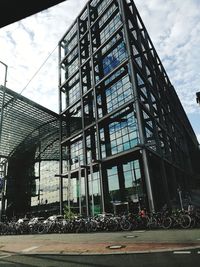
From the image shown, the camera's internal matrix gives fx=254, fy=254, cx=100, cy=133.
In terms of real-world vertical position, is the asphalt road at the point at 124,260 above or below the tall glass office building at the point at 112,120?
below

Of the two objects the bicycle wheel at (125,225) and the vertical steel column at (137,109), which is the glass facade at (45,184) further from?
the bicycle wheel at (125,225)

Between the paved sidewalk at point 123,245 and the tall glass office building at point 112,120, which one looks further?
the tall glass office building at point 112,120

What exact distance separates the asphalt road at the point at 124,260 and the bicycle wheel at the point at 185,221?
282 inches

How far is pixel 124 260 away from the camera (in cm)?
714

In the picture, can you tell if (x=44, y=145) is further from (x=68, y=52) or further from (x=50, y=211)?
(x=68, y=52)

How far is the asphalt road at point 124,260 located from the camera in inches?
253

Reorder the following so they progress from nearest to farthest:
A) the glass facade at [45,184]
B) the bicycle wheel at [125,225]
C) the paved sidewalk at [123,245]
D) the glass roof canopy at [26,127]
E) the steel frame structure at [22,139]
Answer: the paved sidewalk at [123,245], the bicycle wheel at [125,225], the glass roof canopy at [26,127], the steel frame structure at [22,139], the glass facade at [45,184]

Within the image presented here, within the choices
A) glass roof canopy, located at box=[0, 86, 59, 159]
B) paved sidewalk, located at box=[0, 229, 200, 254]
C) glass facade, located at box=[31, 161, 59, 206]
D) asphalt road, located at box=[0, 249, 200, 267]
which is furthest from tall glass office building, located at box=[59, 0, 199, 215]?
asphalt road, located at box=[0, 249, 200, 267]

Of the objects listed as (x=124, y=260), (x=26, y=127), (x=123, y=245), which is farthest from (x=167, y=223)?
(x=26, y=127)

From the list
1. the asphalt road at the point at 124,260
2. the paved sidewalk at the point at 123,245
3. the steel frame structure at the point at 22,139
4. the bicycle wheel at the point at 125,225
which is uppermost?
the steel frame structure at the point at 22,139

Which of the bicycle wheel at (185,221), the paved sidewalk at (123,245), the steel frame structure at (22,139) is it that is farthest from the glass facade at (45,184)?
the paved sidewalk at (123,245)

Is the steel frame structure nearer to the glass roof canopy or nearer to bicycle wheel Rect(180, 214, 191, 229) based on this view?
the glass roof canopy

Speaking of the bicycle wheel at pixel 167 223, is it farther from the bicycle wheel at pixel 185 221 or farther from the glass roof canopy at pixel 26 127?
the glass roof canopy at pixel 26 127

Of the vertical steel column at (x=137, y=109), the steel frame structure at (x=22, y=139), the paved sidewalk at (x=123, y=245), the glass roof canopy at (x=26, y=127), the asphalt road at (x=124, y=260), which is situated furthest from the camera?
the steel frame structure at (x=22, y=139)
